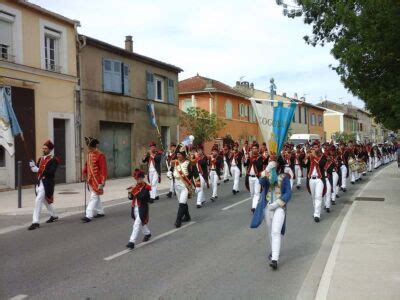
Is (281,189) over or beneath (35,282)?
over

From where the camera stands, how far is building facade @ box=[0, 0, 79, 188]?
58.3 feet

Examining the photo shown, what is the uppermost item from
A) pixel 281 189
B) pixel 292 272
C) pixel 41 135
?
pixel 41 135

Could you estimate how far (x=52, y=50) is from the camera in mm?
20453

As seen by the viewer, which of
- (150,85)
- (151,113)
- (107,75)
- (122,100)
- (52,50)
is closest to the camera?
(52,50)

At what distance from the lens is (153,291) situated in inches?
227

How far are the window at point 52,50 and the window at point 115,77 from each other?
3087 mm

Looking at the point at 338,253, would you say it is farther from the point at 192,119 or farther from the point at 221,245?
the point at 192,119

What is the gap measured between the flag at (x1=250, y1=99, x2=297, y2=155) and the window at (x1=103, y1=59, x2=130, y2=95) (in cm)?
1774

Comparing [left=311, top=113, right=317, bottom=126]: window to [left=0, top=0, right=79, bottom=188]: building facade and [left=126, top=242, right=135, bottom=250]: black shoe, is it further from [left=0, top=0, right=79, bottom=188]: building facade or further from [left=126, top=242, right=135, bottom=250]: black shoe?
[left=126, top=242, right=135, bottom=250]: black shoe

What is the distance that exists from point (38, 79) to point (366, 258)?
15.6 meters

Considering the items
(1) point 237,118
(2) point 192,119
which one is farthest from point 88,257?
(1) point 237,118

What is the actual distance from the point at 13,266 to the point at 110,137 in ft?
57.1

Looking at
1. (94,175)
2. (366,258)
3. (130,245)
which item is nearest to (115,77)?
(94,175)

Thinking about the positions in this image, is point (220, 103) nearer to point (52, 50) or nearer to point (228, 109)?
point (228, 109)
